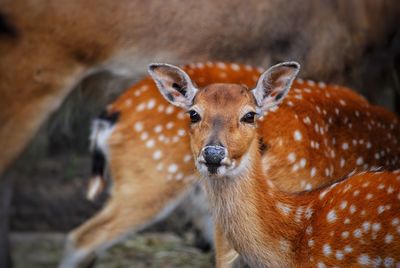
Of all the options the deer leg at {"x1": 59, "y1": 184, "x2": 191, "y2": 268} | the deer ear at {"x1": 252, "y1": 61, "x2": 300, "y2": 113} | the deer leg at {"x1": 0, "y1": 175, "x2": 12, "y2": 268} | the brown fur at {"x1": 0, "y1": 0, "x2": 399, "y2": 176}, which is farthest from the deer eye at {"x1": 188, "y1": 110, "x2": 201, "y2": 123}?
the deer leg at {"x1": 0, "y1": 175, "x2": 12, "y2": 268}

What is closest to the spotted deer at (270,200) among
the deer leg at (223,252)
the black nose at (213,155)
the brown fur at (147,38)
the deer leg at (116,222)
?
the black nose at (213,155)

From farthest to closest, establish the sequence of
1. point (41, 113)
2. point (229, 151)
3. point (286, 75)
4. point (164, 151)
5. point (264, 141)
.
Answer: point (41, 113), point (164, 151), point (264, 141), point (286, 75), point (229, 151)

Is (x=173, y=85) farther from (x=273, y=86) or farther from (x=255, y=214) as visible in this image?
(x=255, y=214)

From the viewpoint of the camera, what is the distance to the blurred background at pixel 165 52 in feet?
19.0

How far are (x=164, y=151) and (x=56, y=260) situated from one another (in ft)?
6.58

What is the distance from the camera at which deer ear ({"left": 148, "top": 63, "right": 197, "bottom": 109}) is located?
449 cm

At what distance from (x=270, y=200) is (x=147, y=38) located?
77.9 inches

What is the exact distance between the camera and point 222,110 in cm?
421

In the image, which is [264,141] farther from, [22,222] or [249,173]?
[22,222]

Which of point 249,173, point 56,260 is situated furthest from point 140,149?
point 56,260

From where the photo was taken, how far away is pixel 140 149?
17.2 ft

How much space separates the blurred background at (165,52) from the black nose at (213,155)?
76.2 inches

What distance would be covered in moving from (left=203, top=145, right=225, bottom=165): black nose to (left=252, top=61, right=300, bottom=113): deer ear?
1.60ft

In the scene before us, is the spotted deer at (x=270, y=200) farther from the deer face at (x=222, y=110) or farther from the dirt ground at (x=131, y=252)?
the dirt ground at (x=131, y=252)
